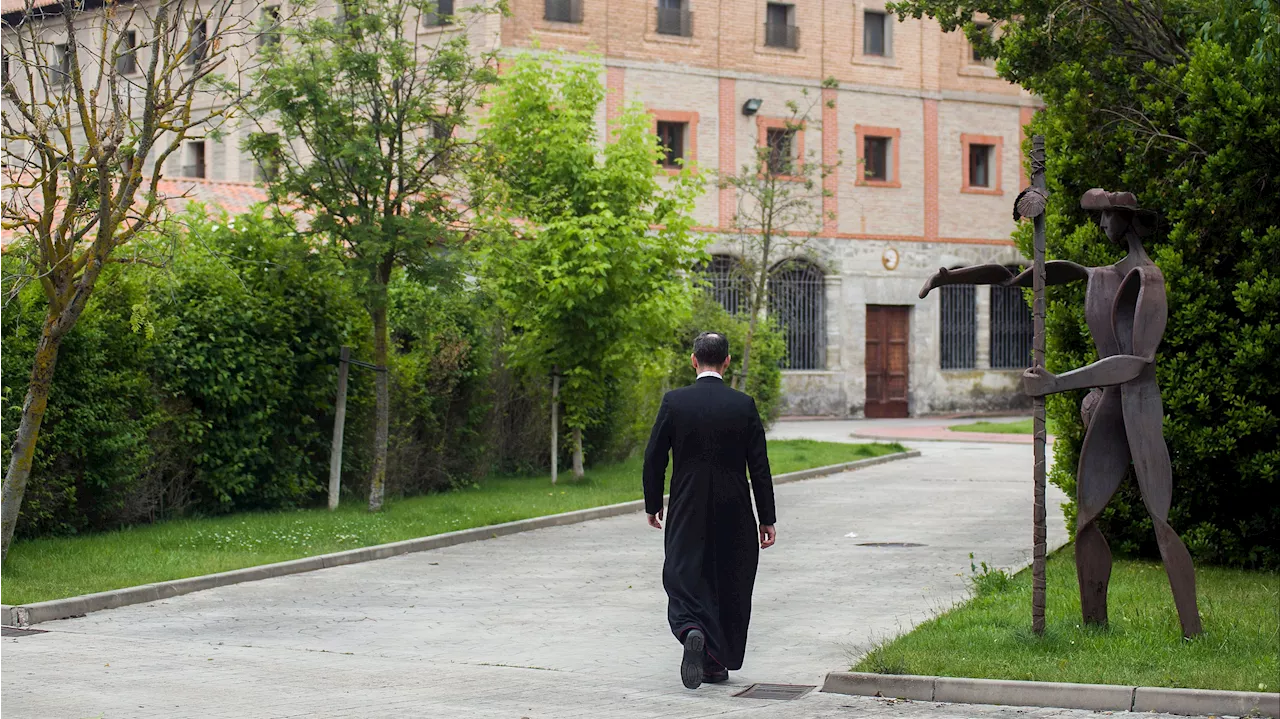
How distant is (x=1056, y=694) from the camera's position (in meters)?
7.42

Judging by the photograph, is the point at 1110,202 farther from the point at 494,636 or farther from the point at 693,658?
the point at 494,636

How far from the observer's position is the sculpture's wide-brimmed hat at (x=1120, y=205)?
898 centimetres

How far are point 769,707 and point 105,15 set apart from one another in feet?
27.3

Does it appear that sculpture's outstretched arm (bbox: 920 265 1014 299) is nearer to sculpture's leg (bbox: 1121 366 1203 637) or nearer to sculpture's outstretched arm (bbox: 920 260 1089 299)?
sculpture's outstretched arm (bbox: 920 260 1089 299)

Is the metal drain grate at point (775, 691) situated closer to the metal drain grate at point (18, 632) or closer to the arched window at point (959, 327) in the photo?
the metal drain grate at point (18, 632)

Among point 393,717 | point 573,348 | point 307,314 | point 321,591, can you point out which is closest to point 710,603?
point 393,717

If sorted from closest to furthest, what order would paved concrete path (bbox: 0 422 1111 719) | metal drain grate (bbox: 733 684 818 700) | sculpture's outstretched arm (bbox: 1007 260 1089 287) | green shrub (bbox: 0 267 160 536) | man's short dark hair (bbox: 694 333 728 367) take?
paved concrete path (bbox: 0 422 1111 719) < metal drain grate (bbox: 733 684 818 700) < man's short dark hair (bbox: 694 333 728 367) < sculpture's outstretched arm (bbox: 1007 260 1089 287) < green shrub (bbox: 0 267 160 536)

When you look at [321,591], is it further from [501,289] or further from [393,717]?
[501,289]

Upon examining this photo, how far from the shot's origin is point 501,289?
66.4ft

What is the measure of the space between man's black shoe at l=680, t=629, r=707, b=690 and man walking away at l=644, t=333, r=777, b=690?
23 mm

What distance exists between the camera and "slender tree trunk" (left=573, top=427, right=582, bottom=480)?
20906mm

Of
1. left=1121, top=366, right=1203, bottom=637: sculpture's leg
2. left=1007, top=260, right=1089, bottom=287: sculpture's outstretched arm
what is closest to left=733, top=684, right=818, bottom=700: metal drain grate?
left=1121, top=366, right=1203, bottom=637: sculpture's leg

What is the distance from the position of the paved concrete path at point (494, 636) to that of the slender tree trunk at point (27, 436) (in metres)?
1.58

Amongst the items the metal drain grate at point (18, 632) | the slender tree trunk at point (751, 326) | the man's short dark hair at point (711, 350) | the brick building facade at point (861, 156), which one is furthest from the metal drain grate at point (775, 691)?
the brick building facade at point (861, 156)
